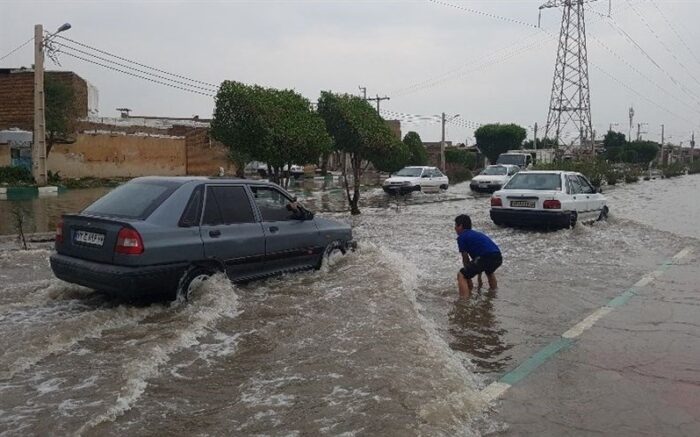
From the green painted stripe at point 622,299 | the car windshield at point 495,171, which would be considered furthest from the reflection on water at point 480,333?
the car windshield at point 495,171

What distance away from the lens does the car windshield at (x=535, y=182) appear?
14484 mm

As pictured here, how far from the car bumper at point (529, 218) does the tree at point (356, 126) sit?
4625mm

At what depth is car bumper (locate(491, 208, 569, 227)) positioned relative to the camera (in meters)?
13.8

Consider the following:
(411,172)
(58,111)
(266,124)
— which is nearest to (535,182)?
(266,124)

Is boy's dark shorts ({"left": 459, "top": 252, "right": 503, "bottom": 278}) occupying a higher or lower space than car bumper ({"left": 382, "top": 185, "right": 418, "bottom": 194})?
lower

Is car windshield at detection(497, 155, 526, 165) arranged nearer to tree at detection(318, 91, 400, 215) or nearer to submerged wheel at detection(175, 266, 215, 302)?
tree at detection(318, 91, 400, 215)

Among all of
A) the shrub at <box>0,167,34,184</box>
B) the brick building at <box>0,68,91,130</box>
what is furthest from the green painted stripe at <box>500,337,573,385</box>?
the brick building at <box>0,68,91,130</box>

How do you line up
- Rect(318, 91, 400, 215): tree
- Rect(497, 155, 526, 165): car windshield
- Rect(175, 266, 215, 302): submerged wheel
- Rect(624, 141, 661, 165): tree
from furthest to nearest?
Rect(624, 141, 661, 165): tree, Rect(497, 155, 526, 165): car windshield, Rect(318, 91, 400, 215): tree, Rect(175, 266, 215, 302): submerged wheel

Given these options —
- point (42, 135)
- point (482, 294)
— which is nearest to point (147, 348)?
point (482, 294)

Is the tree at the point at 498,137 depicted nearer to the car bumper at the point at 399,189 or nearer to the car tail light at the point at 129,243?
the car bumper at the point at 399,189

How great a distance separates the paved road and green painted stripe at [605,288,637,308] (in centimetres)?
24

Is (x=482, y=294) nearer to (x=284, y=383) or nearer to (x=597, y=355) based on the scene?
(x=597, y=355)

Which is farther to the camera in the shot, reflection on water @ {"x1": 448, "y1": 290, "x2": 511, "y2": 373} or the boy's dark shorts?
the boy's dark shorts

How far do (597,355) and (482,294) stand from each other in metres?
2.51
